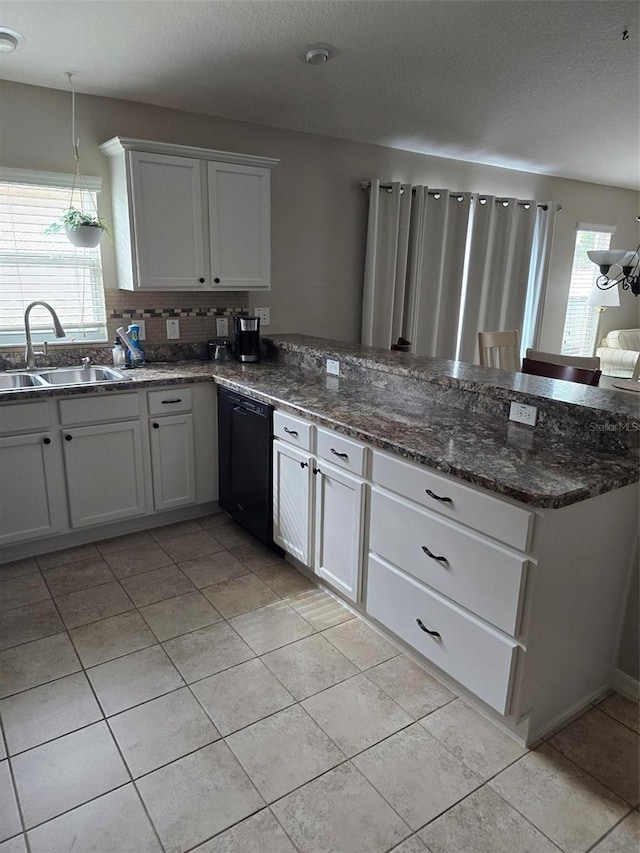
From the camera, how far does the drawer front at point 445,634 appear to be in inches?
70.4

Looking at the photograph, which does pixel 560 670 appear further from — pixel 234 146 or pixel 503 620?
pixel 234 146

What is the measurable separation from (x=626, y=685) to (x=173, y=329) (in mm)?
3049

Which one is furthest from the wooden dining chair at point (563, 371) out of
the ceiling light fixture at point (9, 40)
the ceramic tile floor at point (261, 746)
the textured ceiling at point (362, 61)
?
the ceiling light fixture at point (9, 40)

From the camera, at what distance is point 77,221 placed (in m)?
3.00

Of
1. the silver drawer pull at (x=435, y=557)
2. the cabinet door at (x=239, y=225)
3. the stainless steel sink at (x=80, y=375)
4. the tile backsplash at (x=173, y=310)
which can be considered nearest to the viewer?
the silver drawer pull at (x=435, y=557)

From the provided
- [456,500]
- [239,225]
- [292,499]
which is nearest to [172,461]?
[292,499]

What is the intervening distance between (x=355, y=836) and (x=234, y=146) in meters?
3.70

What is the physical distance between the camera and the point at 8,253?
3.09 meters

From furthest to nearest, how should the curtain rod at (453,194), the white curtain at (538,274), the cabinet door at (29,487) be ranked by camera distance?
the white curtain at (538,274), the curtain rod at (453,194), the cabinet door at (29,487)

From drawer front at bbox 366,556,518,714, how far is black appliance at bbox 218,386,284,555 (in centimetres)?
84

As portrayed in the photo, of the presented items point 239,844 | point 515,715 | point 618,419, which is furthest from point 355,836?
point 618,419

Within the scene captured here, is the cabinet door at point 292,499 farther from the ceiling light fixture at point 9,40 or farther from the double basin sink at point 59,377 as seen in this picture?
the ceiling light fixture at point 9,40

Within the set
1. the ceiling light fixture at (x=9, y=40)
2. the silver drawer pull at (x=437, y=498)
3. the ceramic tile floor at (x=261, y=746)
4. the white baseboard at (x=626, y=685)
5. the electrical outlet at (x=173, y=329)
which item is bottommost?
the ceramic tile floor at (x=261, y=746)

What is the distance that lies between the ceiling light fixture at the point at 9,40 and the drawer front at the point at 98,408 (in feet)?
5.13
